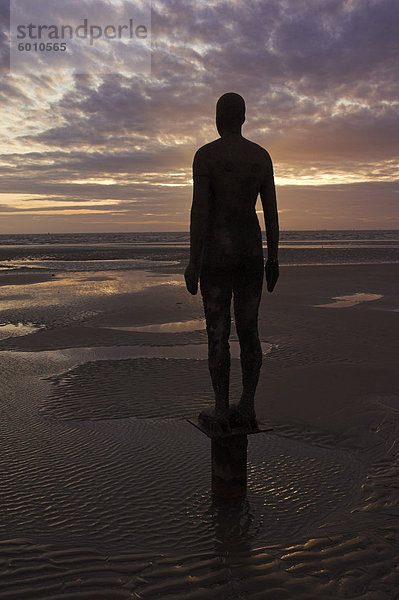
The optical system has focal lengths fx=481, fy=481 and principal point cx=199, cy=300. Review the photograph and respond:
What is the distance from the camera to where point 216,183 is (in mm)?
4078

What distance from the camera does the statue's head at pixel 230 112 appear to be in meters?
4.19

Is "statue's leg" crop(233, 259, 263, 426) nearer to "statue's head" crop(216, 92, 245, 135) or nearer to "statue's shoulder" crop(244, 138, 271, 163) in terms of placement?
"statue's shoulder" crop(244, 138, 271, 163)

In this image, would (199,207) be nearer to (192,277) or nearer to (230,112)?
(192,277)

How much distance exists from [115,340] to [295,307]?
259 inches

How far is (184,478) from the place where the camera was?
468 centimetres

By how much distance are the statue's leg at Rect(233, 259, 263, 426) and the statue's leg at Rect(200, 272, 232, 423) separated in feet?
0.36

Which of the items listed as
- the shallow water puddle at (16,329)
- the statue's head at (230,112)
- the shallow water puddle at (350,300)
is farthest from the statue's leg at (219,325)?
the shallow water puddle at (350,300)

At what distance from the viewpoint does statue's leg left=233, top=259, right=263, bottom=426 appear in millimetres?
4191

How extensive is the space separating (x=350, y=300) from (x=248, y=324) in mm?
13430

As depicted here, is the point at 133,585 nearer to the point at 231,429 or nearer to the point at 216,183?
the point at 231,429

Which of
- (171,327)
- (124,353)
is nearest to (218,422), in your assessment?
(124,353)

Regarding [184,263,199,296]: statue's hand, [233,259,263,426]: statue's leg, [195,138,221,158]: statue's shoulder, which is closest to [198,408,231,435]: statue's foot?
[233,259,263,426]: statue's leg

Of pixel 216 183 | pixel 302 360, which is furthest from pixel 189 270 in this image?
pixel 302 360

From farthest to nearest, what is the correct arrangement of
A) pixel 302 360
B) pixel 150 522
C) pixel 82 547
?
pixel 302 360, pixel 150 522, pixel 82 547
